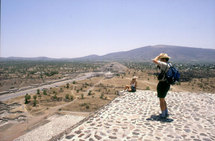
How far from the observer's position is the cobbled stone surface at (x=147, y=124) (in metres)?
4.39

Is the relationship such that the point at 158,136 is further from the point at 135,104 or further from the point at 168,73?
the point at 135,104

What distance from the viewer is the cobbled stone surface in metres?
4.39

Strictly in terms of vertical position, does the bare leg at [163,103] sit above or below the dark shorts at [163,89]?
below

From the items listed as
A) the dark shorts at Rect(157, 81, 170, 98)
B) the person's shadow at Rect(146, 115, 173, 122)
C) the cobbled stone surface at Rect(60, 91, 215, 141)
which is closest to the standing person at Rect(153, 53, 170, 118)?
the dark shorts at Rect(157, 81, 170, 98)

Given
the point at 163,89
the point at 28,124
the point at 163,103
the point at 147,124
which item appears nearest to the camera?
the point at 147,124

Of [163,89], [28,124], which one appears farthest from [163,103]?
[28,124]

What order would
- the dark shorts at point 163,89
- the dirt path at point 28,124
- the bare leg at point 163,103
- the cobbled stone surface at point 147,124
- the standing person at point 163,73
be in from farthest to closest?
the dirt path at point 28,124 < the bare leg at point 163,103 < the dark shorts at point 163,89 < the standing person at point 163,73 < the cobbled stone surface at point 147,124

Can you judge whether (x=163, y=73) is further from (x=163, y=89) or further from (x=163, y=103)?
(x=163, y=103)

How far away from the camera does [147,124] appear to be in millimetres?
5219

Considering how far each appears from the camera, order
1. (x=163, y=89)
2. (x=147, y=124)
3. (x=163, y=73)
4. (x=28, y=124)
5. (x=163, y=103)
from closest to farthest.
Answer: (x=147, y=124), (x=163, y=73), (x=163, y=89), (x=163, y=103), (x=28, y=124)

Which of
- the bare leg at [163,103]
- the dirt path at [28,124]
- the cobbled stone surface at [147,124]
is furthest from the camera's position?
the dirt path at [28,124]

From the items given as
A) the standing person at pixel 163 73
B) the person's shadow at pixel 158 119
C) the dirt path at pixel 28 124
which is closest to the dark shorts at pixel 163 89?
the standing person at pixel 163 73

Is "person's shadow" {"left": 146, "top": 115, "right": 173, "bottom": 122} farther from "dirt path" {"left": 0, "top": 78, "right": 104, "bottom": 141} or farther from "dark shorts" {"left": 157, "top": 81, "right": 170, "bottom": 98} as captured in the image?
"dirt path" {"left": 0, "top": 78, "right": 104, "bottom": 141}

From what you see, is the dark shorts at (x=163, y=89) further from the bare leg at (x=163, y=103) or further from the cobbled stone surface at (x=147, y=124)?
the cobbled stone surface at (x=147, y=124)
